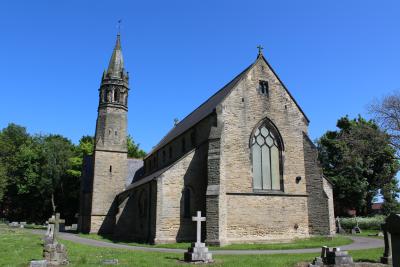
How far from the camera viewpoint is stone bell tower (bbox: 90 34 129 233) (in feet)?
121

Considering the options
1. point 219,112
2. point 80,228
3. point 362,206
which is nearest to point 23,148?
point 80,228

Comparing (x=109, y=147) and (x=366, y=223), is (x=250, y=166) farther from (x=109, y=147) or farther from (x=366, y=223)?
(x=366, y=223)

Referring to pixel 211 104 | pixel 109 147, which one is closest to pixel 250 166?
pixel 211 104

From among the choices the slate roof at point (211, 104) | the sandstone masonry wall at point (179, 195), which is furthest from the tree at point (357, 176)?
the sandstone masonry wall at point (179, 195)

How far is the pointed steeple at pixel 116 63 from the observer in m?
40.9

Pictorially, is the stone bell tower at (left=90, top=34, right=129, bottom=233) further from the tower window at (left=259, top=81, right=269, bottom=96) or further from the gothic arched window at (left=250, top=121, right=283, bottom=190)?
the tower window at (left=259, top=81, right=269, bottom=96)

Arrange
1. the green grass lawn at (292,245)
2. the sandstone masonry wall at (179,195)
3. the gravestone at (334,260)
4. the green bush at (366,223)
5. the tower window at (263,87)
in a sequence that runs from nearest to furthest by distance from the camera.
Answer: the gravestone at (334,260) → the green grass lawn at (292,245) → the sandstone masonry wall at (179,195) → the tower window at (263,87) → the green bush at (366,223)

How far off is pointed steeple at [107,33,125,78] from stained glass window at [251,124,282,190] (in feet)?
70.3

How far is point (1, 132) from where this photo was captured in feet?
235

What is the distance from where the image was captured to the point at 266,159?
82.8 ft

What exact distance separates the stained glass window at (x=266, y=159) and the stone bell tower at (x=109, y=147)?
18.1 meters

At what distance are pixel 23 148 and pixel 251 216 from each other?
50.5 meters

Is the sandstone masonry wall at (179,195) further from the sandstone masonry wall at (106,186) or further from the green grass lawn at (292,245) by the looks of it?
the sandstone masonry wall at (106,186)

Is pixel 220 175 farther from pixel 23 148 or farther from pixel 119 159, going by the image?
pixel 23 148
